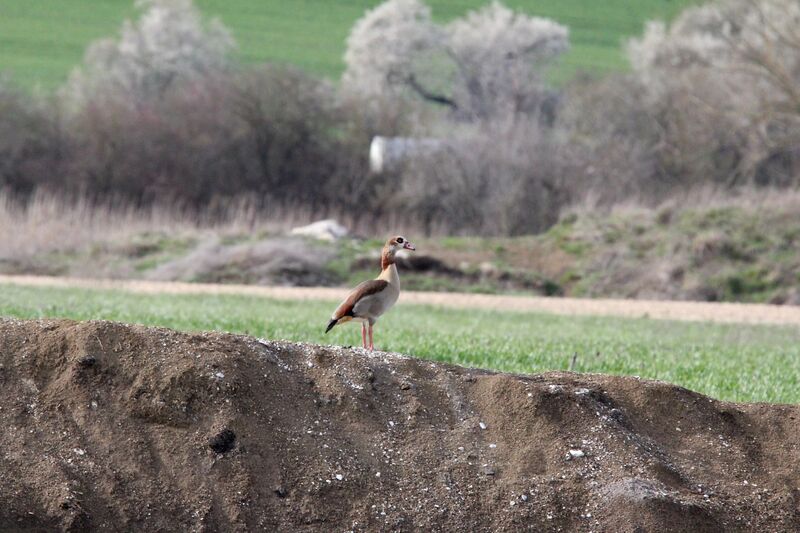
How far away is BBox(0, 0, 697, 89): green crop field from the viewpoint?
6038cm

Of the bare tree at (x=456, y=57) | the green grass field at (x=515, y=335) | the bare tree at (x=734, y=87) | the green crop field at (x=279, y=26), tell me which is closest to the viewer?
the green grass field at (x=515, y=335)

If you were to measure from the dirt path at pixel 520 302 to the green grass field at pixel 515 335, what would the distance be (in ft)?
4.22

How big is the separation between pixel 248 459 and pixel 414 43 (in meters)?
45.2

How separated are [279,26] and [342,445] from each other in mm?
65437

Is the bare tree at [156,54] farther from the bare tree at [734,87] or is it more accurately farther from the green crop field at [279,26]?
the bare tree at [734,87]

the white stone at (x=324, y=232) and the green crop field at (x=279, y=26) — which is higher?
the green crop field at (x=279, y=26)

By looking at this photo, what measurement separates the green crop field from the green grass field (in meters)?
39.7

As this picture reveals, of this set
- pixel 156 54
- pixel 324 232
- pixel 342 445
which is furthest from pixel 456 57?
pixel 342 445

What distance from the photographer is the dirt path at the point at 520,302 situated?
19562mm

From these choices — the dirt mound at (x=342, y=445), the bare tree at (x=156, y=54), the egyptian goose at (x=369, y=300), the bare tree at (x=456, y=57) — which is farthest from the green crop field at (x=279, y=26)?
the dirt mound at (x=342, y=445)

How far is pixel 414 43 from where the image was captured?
4981cm

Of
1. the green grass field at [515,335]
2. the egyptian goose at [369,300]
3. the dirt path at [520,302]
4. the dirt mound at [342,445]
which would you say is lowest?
the dirt path at [520,302]

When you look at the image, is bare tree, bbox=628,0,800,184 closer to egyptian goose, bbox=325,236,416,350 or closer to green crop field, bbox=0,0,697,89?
green crop field, bbox=0,0,697,89

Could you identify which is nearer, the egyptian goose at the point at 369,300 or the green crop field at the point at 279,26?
the egyptian goose at the point at 369,300
